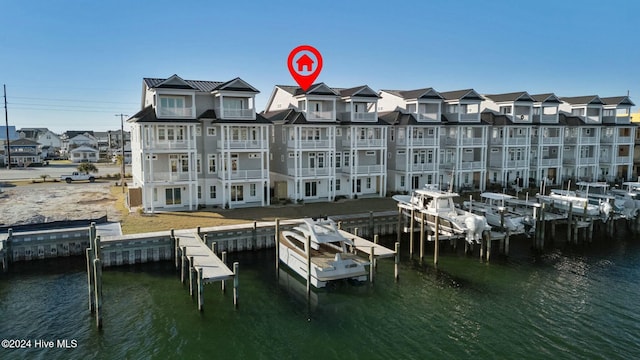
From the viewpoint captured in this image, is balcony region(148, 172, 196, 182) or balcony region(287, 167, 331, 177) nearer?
balcony region(148, 172, 196, 182)

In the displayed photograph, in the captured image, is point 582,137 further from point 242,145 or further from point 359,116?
point 242,145

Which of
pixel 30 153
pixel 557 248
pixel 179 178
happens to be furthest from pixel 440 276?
pixel 30 153

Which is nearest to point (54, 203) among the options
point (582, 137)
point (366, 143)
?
point (366, 143)

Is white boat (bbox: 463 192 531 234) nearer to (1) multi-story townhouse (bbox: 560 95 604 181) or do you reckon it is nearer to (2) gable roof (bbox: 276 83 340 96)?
(2) gable roof (bbox: 276 83 340 96)

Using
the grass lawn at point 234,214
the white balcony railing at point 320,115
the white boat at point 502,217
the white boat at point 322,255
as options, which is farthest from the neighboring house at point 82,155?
the white boat at point 502,217

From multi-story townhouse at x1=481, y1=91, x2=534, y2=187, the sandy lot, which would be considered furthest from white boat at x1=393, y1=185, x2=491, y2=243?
the sandy lot

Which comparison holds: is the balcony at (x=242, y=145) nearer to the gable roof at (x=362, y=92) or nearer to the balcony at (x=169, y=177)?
the balcony at (x=169, y=177)
